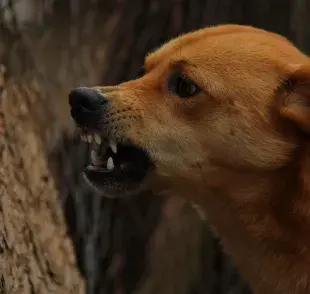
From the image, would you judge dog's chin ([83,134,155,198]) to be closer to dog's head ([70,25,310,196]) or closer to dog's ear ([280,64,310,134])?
dog's head ([70,25,310,196])

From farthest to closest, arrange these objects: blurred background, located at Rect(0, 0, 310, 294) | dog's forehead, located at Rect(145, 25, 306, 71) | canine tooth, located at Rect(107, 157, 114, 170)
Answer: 1. blurred background, located at Rect(0, 0, 310, 294)
2. canine tooth, located at Rect(107, 157, 114, 170)
3. dog's forehead, located at Rect(145, 25, 306, 71)

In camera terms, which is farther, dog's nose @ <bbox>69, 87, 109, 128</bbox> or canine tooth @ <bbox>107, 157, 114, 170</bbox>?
canine tooth @ <bbox>107, 157, 114, 170</bbox>

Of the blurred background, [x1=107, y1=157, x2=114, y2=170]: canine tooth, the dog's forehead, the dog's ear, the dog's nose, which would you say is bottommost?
the blurred background

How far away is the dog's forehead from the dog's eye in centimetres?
8

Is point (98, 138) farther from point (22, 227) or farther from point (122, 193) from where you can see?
point (22, 227)

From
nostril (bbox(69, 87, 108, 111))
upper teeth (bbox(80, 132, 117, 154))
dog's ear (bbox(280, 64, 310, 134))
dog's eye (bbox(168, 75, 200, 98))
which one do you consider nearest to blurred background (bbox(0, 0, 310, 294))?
upper teeth (bbox(80, 132, 117, 154))

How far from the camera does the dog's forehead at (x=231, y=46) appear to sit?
244 cm

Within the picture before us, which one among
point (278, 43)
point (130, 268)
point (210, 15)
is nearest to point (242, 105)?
point (278, 43)

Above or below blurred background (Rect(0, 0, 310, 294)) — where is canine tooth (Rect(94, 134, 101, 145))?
above

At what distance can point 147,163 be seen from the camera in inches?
97.8

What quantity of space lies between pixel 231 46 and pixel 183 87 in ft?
0.74

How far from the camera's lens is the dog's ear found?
7.64ft

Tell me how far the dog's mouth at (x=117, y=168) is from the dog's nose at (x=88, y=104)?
0.06 metres

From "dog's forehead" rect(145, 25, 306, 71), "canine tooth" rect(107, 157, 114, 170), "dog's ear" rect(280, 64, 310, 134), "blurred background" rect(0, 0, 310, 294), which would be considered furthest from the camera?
"blurred background" rect(0, 0, 310, 294)
